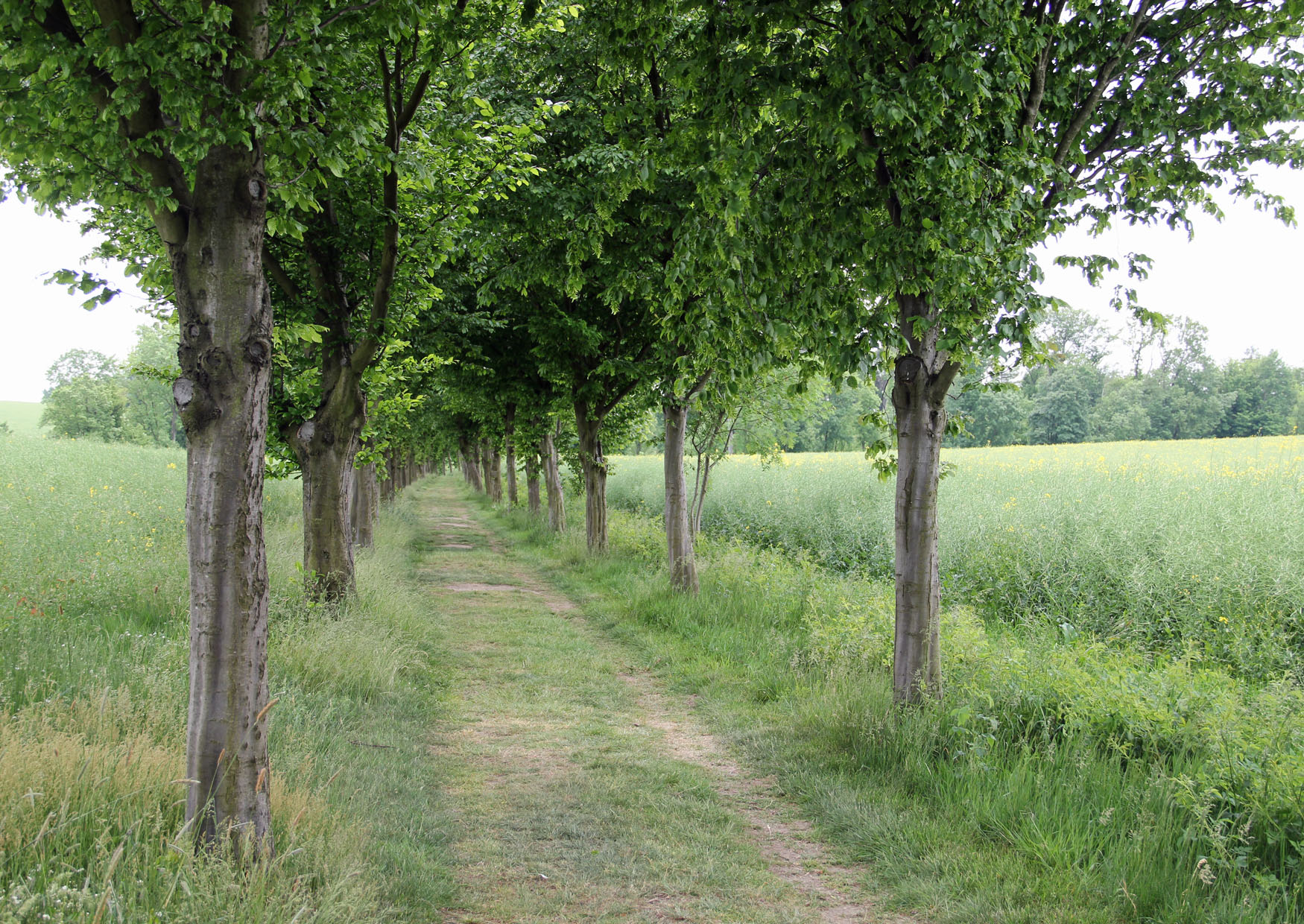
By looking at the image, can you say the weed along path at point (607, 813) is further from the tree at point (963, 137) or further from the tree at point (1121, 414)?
the tree at point (1121, 414)

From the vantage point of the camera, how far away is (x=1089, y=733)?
5.15 meters

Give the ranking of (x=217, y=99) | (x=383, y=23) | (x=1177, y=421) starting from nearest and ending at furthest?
1. (x=217, y=99)
2. (x=383, y=23)
3. (x=1177, y=421)

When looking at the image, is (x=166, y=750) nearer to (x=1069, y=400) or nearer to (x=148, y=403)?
(x=1069, y=400)

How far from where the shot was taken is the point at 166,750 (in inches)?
156

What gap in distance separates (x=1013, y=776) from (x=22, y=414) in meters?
135

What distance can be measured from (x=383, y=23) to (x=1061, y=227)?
4.51 metres

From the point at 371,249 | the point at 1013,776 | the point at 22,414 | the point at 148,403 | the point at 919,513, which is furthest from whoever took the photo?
the point at 22,414

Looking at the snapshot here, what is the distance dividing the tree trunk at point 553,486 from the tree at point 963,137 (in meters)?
15.6

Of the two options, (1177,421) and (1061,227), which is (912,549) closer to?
(1061,227)

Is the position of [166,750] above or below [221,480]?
below

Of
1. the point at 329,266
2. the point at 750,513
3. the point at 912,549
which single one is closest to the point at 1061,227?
the point at 912,549

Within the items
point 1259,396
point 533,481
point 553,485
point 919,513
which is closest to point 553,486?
point 553,485

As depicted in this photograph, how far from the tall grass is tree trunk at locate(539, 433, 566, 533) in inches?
196

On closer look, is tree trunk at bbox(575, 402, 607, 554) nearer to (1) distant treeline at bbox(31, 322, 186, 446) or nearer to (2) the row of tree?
(2) the row of tree
